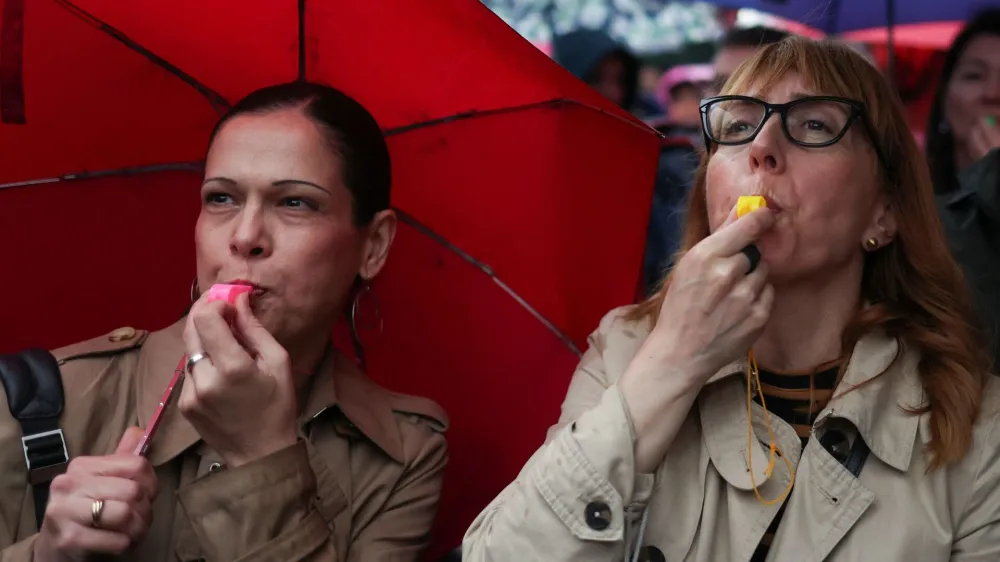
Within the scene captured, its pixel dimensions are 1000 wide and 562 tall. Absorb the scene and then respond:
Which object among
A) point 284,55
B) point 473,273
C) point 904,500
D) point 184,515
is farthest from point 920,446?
point 284,55

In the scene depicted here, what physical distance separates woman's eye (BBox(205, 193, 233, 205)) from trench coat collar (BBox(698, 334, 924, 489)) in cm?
128

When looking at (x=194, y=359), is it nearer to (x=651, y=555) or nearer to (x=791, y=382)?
(x=651, y=555)

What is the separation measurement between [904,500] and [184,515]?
1599 millimetres

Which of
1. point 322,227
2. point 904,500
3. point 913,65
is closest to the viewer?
point 904,500

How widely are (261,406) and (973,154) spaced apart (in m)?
3.01

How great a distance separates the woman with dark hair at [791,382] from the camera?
2354 mm

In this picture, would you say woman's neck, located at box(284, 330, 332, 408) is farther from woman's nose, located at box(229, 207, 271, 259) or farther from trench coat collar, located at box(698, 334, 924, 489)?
trench coat collar, located at box(698, 334, 924, 489)

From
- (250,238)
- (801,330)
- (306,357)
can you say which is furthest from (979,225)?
(250,238)

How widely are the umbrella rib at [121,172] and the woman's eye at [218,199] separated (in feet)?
1.49

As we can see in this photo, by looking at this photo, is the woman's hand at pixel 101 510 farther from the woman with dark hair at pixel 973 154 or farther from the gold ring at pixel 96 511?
the woman with dark hair at pixel 973 154

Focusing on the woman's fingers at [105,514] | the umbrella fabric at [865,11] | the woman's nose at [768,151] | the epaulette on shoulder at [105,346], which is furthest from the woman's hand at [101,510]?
the umbrella fabric at [865,11]

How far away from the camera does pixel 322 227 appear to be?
289 cm

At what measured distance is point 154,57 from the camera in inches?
125

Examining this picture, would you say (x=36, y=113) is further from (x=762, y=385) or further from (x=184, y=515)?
(x=762, y=385)
